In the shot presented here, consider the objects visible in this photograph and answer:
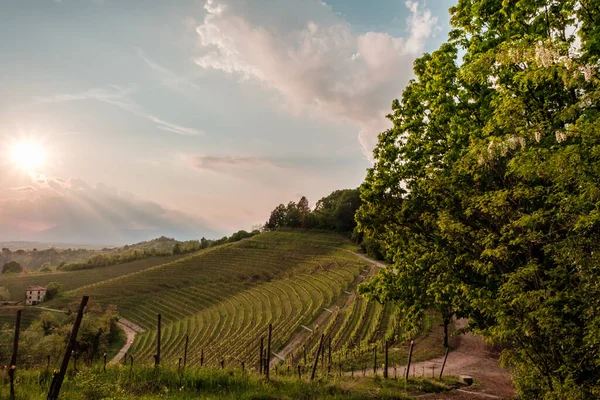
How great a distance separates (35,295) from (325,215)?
97.2 metres

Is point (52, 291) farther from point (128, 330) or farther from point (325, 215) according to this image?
point (325, 215)

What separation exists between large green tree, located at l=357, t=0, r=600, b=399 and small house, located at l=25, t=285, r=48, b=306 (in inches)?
4615

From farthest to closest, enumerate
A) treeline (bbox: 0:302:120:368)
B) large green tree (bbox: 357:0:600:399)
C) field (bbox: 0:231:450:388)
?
treeline (bbox: 0:302:120:368), field (bbox: 0:231:450:388), large green tree (bbox: 357:0:600:399)

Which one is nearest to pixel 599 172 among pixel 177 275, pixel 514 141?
pixel 514 141

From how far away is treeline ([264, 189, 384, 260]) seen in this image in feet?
408

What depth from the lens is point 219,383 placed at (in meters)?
11.2

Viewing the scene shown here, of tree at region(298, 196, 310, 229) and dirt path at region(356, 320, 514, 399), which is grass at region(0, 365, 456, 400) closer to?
dirt path at region(356, 320, 514, 399)

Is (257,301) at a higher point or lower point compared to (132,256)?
lower

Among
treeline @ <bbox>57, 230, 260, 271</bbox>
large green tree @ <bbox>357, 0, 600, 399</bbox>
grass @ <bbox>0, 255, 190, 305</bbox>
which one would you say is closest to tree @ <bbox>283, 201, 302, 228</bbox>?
treeline @ <bbox>57, 230, 260, 271</bbox>

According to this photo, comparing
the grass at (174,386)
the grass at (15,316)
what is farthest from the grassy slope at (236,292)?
the grass at (174,386)

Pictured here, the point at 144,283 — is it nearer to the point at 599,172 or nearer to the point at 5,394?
the point at 5,394

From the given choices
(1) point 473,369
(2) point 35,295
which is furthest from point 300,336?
(2) point 35,295

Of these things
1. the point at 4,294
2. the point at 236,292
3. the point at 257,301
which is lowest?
the point at 4,294

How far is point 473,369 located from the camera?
26.0 meters
